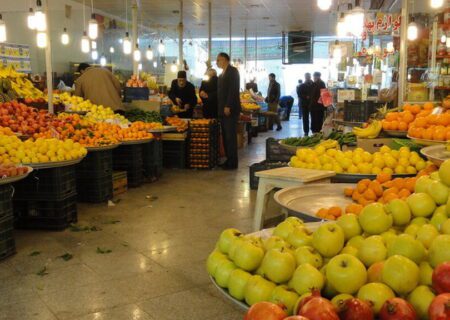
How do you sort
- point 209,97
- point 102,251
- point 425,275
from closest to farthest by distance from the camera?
point 425,275 → point 102,251 → point 209,97

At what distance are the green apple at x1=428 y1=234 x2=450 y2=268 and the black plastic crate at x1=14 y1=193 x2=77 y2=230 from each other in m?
4.46

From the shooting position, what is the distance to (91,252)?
4.72m

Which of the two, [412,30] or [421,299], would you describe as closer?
[421,299]

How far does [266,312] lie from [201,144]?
320 inches

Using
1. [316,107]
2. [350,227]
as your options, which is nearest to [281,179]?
[350,227]

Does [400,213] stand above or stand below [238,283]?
above

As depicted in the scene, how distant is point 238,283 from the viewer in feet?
5.92

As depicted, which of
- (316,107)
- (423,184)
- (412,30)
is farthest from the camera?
(316,107)

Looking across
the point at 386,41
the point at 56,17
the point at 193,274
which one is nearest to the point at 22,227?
the point at 193,274

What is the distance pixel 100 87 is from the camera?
8.73m

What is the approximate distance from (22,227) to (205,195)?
264 cm

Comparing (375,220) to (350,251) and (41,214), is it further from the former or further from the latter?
(41,214)

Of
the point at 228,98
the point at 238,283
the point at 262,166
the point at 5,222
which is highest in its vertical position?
the point at 228,98

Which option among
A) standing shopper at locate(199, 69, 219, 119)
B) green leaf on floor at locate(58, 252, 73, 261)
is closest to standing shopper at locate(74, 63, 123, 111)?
standing shopper at locate(199, 69, 219, 119)
